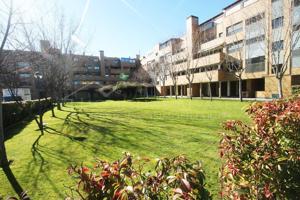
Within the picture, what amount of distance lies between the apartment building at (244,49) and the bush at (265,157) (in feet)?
71.8

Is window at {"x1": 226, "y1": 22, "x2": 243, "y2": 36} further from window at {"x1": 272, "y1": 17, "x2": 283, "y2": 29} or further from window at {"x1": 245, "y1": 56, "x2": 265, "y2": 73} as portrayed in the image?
window at {"x1": 272, "y1": 17, "x2": 283, "y2": 29}

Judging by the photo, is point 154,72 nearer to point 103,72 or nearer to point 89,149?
point 103,72

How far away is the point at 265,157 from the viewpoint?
7.38 ft

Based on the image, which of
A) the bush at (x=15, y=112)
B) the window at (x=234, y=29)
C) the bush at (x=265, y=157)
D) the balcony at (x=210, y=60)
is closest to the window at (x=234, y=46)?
the balcony at (x=210, y=60)

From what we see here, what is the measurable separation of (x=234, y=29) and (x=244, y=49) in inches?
164

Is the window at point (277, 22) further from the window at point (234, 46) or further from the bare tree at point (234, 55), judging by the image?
the window at point (234, 46)

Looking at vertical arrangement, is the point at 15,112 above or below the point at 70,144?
above

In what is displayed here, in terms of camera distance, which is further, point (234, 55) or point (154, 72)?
point (154, 72)

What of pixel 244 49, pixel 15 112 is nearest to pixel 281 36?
pixel 244 49

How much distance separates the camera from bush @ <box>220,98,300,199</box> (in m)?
2.19

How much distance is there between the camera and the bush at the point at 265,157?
86.4 inches

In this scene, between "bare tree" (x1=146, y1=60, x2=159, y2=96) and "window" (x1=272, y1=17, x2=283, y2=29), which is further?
"bare tree" (x1=146, y1=60, x2=159, y2=96)

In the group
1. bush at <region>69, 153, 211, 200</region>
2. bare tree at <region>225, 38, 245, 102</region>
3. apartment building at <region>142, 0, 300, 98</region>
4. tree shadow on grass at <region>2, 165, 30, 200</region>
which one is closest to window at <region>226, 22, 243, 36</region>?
apartment building at <region>142, 0, 300, 98</region>

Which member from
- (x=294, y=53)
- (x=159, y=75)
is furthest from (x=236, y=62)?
(x=159, y=75)
